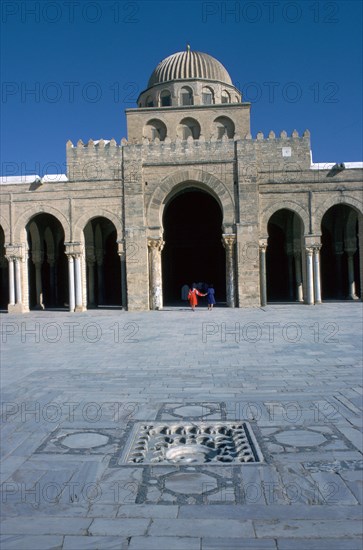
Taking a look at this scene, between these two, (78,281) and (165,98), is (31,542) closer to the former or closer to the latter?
(78,281)

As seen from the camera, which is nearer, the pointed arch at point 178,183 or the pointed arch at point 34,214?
the pointed arch at point 178,183

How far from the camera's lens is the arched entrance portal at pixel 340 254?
24094mm

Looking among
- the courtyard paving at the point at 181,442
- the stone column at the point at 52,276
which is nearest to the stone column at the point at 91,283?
the stone column at the point at 52,276

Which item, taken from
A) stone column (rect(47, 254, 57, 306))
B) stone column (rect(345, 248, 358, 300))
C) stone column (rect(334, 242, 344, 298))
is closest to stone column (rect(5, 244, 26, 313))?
stone column (rect(47, 254, 57, 306))

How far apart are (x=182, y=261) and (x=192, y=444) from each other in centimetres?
2445

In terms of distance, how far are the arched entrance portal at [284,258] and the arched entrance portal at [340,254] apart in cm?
179

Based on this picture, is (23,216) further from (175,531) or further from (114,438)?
(175,531)

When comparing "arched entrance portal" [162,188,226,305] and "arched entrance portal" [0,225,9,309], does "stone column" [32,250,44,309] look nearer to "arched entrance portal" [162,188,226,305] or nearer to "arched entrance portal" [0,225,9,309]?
"arched entrance portal" [0,225,9,309]

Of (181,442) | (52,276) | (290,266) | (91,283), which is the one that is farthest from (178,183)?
(181,442)

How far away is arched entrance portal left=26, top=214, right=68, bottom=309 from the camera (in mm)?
24328

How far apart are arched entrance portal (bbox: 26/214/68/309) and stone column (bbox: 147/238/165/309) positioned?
5.86 meters

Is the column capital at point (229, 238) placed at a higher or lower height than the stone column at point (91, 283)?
higher

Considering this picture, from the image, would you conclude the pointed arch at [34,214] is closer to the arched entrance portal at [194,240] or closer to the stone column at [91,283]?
the stone column at [91,283]

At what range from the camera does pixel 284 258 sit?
92.3 feet
